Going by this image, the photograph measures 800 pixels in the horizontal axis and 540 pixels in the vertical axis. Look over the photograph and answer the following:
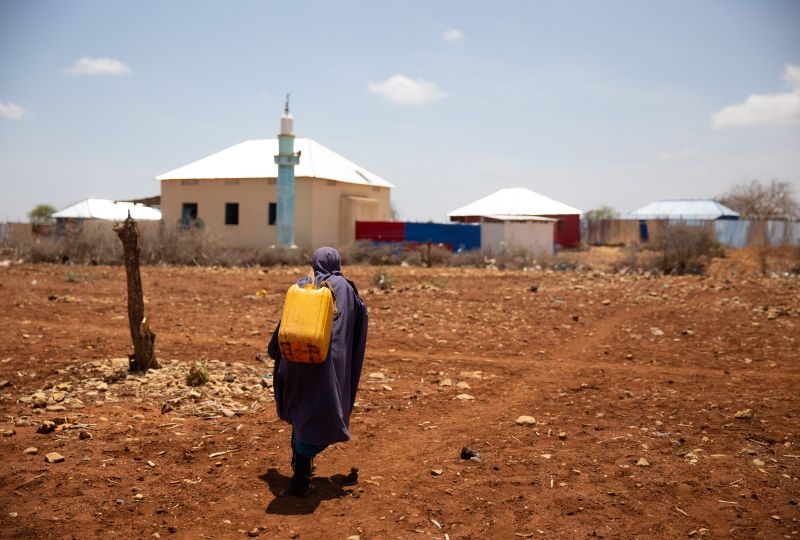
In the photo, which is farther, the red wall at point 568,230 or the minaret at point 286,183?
the red wall at point 568,230

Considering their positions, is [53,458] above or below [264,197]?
below

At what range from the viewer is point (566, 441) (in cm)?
554

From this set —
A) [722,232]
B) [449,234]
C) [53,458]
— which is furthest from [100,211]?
[53,458]

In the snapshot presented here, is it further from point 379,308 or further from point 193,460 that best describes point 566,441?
point 379,308

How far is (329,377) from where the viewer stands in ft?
14.7

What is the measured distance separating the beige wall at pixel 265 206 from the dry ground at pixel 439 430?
1665 centimetres

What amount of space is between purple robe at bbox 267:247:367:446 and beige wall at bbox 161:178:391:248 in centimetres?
2267

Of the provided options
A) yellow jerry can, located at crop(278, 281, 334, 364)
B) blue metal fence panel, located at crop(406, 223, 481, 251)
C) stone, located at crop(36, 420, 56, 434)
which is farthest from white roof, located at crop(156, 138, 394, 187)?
yellow jerry can, located at crop(278, 281, 334, 364)

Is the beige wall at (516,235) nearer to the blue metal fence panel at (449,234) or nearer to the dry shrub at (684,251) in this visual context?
the blue metal fence panel at (449,234)

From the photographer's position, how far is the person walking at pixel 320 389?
4461 millimetres

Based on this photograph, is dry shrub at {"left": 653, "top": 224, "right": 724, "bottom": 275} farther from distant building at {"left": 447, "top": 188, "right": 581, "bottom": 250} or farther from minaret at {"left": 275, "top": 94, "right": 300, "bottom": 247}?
minaret at {"left": 275, "top": 94, "right": 300, "bottom": 247}

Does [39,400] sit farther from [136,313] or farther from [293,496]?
[293,496]

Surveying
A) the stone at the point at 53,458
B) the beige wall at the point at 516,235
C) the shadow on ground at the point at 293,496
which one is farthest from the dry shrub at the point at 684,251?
the stone at the point at 53,458

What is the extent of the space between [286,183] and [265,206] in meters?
2.36
